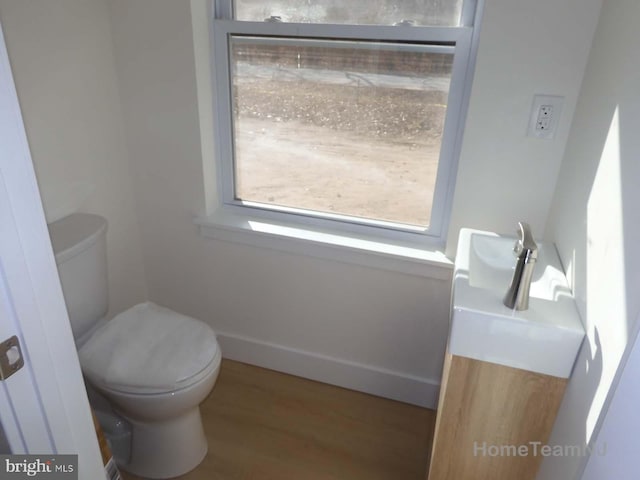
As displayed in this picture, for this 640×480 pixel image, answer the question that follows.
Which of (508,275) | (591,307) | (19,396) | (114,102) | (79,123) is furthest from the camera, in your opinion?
(114,102)

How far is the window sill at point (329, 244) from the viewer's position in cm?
158

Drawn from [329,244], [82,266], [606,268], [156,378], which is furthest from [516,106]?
[82,266]

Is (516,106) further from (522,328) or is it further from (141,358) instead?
(141,358)

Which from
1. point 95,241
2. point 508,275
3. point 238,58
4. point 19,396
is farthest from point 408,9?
point 19,396

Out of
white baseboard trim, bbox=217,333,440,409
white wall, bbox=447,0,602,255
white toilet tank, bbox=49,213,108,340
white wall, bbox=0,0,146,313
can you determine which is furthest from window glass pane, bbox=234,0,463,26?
white baseboard trim, bbox=217,333,440,409

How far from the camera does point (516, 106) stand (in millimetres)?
1315

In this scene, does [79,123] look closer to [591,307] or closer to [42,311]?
[42,311]

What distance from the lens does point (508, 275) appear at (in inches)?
48.8

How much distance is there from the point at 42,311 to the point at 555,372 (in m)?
1.02

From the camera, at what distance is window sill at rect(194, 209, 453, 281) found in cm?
158

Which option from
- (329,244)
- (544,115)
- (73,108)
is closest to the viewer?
(544,115)

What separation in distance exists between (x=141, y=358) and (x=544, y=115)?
143 cm

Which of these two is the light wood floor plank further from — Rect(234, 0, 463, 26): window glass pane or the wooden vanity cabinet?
Rect(234, 0, 463, 26): window glass pane

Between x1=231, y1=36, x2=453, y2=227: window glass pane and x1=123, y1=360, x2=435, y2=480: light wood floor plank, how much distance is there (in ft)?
2.58
